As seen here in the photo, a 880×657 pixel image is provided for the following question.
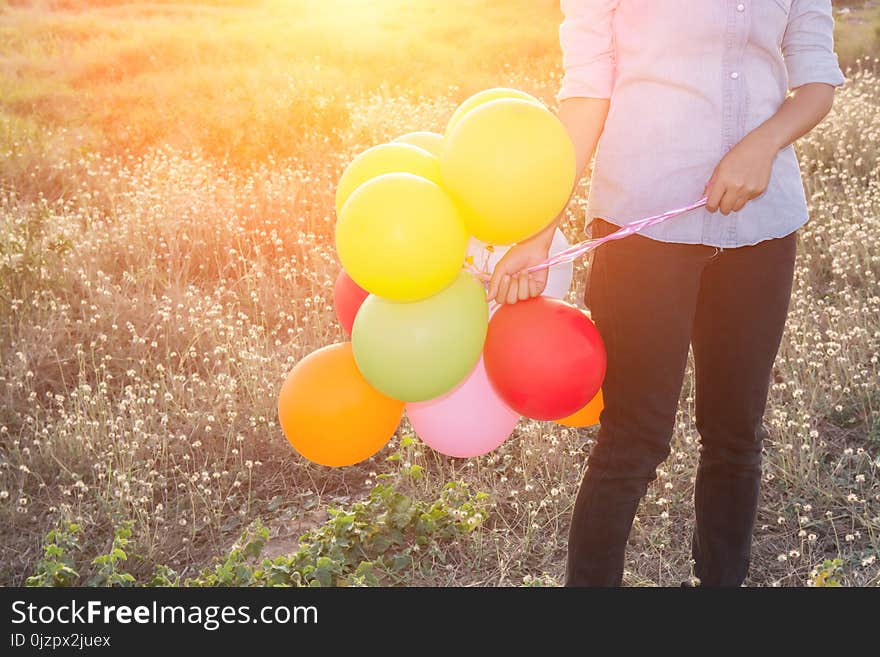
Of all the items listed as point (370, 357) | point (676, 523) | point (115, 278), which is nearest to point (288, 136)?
point (115, 278)

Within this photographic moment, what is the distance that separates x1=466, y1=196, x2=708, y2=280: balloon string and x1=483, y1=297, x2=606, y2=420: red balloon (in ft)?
0.31

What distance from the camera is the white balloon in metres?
2.26

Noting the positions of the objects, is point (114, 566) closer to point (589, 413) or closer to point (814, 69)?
point (589, 413)

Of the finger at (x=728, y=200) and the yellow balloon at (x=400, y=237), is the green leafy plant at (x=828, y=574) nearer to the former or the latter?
the finger at (x=728, y=200)

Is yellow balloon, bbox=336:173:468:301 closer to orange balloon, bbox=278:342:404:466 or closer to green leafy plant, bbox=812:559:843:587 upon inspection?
orange balloon, bbox=278:342:404:466

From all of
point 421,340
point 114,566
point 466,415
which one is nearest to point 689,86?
point 421,340

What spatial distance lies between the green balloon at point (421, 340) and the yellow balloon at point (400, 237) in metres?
0.05

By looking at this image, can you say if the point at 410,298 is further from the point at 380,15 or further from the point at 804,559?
the point at 380,15

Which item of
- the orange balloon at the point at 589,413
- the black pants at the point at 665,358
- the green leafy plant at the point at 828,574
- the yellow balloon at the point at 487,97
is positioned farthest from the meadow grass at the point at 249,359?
the yellow balloon at the point at 487,97

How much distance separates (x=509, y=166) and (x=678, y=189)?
0.46 metres

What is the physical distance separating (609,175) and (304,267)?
121 inches

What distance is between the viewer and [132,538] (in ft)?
11.0

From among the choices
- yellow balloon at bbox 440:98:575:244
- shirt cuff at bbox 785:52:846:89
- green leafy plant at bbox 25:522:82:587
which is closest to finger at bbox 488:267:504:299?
yellow balloon at bbox 440:98:575:244

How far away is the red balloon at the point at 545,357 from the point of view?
2031mm
